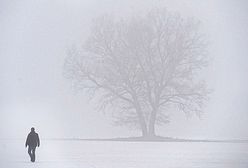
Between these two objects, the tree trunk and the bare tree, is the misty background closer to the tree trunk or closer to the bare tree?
the bare tree

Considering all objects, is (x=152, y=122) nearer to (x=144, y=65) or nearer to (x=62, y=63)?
(x=144, y=65)

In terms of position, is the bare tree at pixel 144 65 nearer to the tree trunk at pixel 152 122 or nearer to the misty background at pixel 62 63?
the tree trunk at pixel 152 122

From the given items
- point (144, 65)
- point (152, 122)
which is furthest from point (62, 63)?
point (152, 122)

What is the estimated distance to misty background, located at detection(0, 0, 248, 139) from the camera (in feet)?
242

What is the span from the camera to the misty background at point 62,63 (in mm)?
73812

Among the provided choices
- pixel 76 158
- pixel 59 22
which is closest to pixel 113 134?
pixel 59 22

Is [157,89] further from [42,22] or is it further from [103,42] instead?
[42,22]

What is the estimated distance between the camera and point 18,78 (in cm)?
8369

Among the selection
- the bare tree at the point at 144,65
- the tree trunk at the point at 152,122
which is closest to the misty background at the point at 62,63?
the bare tree at the point at 144,65

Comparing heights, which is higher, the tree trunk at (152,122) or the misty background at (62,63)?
the misty background at (62,63)

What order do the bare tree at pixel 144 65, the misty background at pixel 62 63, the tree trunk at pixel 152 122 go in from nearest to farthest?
the tree trunk at pixel 152 122 → the bare tree at pixel 144 65 → the misty background at pixel 62 63

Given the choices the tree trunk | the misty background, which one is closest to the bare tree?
the tree trunk

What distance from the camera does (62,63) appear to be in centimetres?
8419

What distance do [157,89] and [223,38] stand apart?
25841 millimetres
